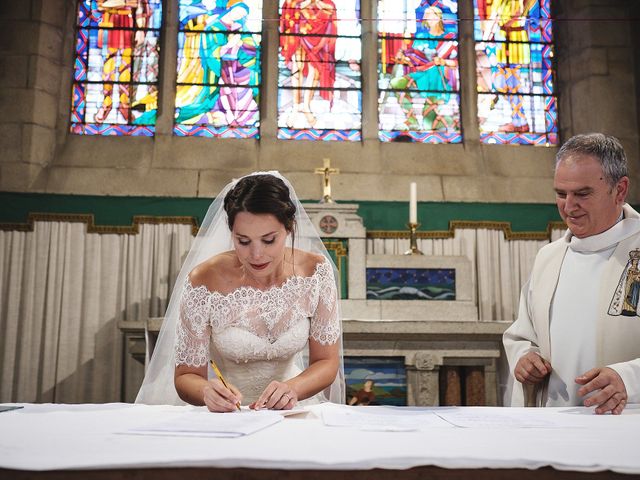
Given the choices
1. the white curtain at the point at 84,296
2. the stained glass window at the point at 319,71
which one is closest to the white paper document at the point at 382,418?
the white curtain at the point at 84,296

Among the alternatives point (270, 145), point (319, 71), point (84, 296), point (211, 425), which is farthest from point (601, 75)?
point (211, 425)

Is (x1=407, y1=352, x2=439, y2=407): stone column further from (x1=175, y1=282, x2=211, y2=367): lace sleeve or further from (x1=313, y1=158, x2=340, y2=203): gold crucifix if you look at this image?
(x1=175, y1=282, x2=211, y2=367): lace sleeve

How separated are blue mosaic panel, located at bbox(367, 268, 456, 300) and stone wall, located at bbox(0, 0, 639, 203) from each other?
6.36ft

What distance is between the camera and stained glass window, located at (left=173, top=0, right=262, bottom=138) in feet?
27.5

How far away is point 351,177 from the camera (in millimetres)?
8047

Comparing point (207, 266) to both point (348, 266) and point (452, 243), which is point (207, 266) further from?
point (452, 243)

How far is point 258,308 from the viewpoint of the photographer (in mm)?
2770

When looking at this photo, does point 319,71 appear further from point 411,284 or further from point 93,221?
point 411,284

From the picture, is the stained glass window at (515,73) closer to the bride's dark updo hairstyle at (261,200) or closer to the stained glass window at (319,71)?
the stained glass window at (319,71)

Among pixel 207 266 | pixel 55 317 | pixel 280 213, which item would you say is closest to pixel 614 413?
pixel 280 213

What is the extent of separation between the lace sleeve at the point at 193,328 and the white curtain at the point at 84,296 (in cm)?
495

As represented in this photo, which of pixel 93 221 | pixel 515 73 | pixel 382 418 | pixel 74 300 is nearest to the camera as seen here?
pixel 382 418

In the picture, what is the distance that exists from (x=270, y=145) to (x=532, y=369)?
234 inches

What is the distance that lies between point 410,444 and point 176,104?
7.60m
